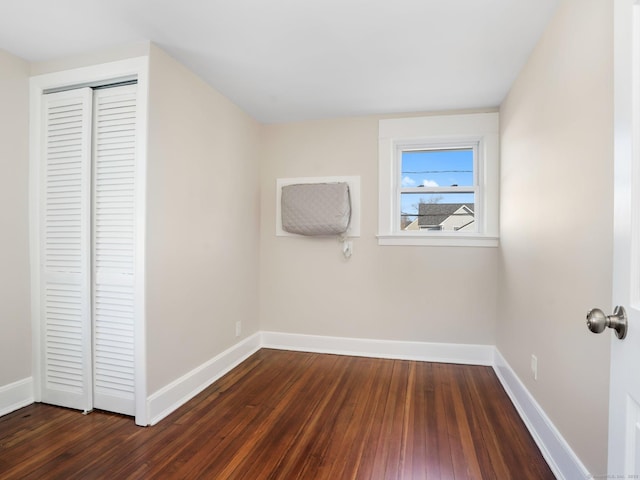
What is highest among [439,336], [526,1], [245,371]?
[526,1]

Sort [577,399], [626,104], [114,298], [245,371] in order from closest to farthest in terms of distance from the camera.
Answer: [626,104], [577,399], [114,298], [245,371]

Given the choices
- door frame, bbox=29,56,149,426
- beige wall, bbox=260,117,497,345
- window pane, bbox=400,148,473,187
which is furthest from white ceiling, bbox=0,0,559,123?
beige wall, bbox=260,117,497,345

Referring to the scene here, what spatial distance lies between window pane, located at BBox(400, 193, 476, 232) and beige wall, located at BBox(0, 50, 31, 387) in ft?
9.52

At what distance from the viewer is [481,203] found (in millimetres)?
2988

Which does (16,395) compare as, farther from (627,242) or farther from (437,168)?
(437,168)

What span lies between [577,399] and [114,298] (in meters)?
2.48

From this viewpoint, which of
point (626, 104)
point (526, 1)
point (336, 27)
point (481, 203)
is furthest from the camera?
point (481, 203)

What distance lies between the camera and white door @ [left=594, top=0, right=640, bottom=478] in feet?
2.43

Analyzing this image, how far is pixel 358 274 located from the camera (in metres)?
3.17

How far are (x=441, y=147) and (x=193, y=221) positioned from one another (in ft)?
7.51

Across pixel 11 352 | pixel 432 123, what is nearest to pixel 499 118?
pixel 432 123

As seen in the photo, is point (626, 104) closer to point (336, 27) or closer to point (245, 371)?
point (336, 27)

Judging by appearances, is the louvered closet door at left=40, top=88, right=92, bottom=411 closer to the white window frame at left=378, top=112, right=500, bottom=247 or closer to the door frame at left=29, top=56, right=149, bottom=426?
the door frame at left=29, top=56, right=149, bottom=426

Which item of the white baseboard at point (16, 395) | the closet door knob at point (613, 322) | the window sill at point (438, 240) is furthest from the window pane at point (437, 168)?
the white baseboard at point (16, 395)
